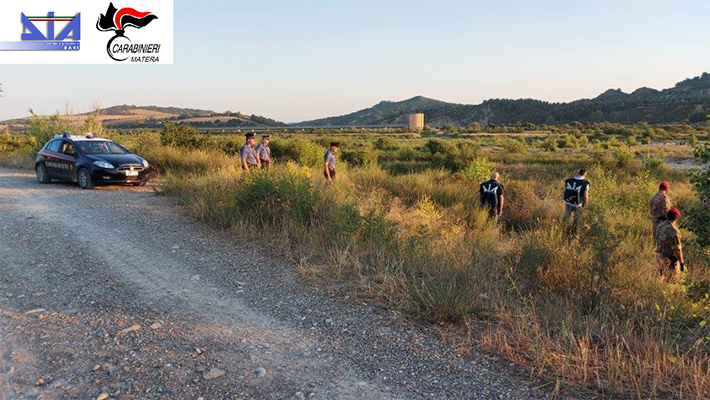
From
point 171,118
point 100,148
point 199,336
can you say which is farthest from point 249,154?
point 171,118

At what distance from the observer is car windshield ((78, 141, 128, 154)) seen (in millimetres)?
14380

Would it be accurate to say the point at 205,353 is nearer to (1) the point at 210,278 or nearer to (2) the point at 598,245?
(1) the point at 210,278

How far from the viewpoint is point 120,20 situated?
16.8m

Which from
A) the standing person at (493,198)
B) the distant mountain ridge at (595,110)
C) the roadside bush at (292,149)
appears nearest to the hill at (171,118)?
the distant mountain ridge at (595,110)

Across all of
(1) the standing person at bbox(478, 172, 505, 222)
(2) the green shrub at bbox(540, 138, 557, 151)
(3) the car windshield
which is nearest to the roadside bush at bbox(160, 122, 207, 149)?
(3) the car windshield

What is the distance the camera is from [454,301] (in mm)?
4754

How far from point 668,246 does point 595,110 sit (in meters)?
98.9

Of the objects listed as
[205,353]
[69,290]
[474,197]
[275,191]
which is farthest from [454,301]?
[474,197]

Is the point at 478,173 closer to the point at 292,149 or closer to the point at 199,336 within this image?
the point at 292,149

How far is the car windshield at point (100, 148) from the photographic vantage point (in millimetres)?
14380

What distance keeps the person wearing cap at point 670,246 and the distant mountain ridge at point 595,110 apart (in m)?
71.2

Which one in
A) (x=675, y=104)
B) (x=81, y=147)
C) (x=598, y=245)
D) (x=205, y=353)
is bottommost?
(x=205, y=353)

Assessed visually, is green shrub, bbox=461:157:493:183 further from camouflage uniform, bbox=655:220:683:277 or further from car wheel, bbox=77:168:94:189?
car wheel, bbox=77:168:94:189

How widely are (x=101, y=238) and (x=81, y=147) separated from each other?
26.4ft
